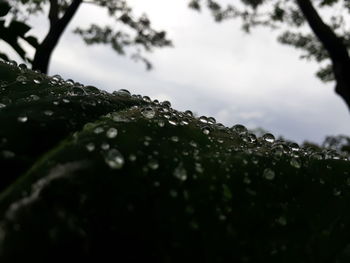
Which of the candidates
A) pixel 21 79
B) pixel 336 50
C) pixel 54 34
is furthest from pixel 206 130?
pixel 54 34

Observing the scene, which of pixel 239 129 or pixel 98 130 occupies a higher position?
pixel 239 129

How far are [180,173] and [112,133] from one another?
7cm

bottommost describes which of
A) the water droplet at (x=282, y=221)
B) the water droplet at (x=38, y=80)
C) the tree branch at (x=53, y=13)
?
the water droplet at (x=282, y=221)

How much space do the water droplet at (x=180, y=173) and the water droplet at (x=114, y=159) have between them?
1.8 inches

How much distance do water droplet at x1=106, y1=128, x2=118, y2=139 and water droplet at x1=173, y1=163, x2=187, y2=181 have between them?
7 centimetres

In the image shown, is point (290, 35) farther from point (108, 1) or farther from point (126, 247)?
point (126, 247)

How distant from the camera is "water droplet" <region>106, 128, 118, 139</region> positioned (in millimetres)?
393

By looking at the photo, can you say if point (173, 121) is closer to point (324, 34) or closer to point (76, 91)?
point (76, 91)

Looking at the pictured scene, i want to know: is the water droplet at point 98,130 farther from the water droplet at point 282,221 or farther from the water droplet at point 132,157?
the water droplet at point 282,221

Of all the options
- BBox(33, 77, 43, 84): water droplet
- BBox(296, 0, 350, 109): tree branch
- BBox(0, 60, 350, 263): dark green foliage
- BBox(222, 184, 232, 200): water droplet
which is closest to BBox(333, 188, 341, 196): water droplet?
BBox(0, 60, 350, 263): dark green foliage

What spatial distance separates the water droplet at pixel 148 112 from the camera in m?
0.46

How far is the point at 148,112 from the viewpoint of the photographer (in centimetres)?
48

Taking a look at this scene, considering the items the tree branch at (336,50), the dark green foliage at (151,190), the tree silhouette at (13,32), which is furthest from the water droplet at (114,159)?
the tree branch at (336,50)

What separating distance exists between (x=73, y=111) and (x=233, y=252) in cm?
22
